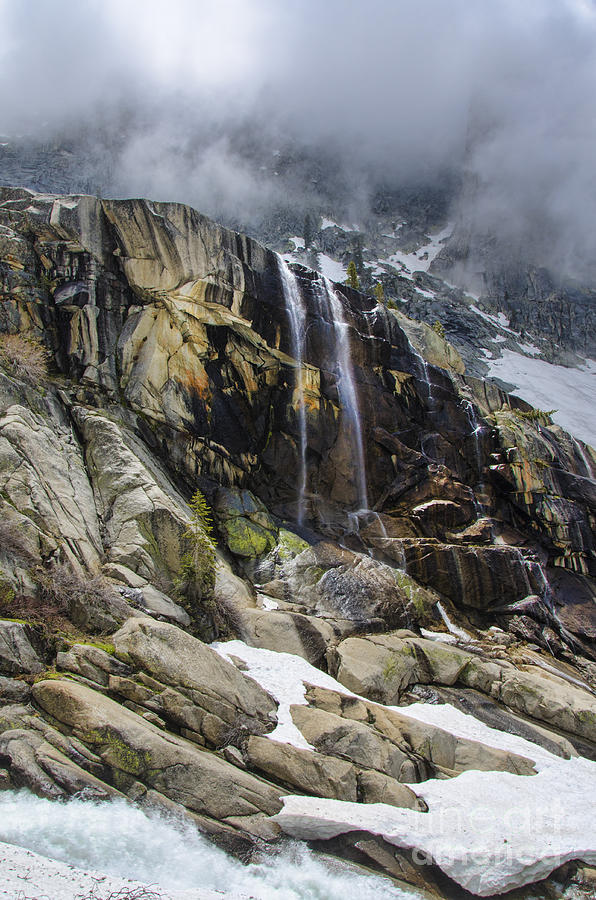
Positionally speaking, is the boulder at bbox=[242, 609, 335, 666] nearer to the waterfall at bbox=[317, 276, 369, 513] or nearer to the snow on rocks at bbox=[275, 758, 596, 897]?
the snow on rocks at bbox=[275, 758, 596, 897]

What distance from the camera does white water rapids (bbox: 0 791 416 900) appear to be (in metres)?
6.35

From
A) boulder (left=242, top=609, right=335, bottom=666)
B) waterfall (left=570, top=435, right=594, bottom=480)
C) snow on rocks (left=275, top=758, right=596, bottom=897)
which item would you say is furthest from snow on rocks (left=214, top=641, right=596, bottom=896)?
waterfall (left=570, top=435, right=594, bottom=480)

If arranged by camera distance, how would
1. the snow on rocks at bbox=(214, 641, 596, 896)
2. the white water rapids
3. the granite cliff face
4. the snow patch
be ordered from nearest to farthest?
the white water rapids, the snow on rocks at bbox=(214, 641, 596, 896), the granite cliff face, the snow patch

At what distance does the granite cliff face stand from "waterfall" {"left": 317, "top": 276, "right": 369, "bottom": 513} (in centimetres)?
17

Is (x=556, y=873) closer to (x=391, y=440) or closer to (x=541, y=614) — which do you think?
(x=541, y=614)

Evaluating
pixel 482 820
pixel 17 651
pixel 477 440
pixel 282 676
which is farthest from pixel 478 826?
pixel 477 440

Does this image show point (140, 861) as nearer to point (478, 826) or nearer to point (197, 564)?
point (478, 826)

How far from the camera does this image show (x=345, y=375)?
3156cm

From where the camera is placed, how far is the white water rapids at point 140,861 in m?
6.35

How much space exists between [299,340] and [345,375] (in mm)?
3878

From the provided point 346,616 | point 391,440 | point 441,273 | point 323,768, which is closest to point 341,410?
point 391,440

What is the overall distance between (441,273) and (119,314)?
97479 millimetres

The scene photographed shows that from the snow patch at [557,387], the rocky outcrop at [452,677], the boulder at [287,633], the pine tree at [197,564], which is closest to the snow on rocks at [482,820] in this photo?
the rocky outcrop at [452,677]

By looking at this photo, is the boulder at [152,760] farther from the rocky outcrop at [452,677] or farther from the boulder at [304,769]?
the rocky outcrop at [452,677]
